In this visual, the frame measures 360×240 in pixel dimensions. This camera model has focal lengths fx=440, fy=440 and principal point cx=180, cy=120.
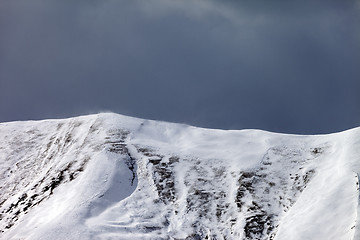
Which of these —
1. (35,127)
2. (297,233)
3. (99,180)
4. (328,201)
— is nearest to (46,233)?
(99,180)

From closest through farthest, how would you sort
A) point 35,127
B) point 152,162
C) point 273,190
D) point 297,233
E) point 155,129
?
1. point 297,233
2. point 273,190
3. point 152,162
4. point 155,129
5. point 35,127

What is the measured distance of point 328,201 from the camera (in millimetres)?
45406

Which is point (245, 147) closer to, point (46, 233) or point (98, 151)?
point (98, 151)

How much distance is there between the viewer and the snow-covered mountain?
46.6 m

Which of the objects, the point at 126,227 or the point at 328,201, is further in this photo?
the point at 126,227

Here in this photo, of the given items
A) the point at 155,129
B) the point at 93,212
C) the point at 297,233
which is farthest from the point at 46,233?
the point at 155,129

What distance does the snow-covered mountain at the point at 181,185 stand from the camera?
46562 millimetres

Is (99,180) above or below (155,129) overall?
below

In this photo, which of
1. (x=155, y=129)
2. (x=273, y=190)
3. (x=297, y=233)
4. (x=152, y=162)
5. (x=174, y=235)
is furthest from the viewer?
(x=155, y=129)

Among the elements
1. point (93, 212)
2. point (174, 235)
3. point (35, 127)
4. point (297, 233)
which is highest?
point (35, 127)

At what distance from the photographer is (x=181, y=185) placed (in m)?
57.6

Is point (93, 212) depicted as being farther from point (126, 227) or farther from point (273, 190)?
point (273, 190)

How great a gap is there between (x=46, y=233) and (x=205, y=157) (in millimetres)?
26258

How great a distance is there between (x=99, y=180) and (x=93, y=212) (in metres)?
6.67
